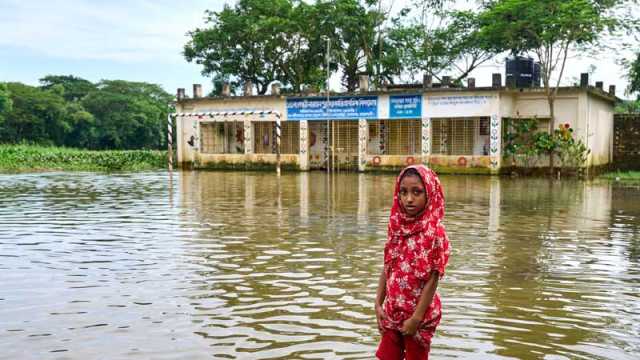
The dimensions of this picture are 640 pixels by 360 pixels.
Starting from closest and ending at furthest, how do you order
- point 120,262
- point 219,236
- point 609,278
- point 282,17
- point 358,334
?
point 358,334 → point 609,278 → point 120,262 → point 219,236 → point 282,17

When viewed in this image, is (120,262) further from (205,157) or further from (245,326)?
(205,157)

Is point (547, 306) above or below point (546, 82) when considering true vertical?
below

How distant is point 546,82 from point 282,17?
63.1 ft

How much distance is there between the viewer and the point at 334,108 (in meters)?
32.9

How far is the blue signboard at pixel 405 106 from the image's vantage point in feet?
100

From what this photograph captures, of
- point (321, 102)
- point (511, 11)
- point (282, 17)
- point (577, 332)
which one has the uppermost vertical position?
point (282, 17)

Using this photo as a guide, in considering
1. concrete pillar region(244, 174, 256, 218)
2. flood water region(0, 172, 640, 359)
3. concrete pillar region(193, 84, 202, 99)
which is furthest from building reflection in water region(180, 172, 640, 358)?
concrete pillar region(193, 84, 202, 99)

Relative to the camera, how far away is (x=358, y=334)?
5.23 m

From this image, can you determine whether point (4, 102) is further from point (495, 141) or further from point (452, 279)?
point (452, 279)

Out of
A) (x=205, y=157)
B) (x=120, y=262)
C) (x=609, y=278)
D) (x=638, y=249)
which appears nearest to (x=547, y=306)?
(x=609, y=278)

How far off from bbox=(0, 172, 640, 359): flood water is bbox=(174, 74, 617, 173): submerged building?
14.9 m

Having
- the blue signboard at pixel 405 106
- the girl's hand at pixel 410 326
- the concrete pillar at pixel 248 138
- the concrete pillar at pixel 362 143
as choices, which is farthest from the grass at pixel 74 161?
the girl's hand at pixel 410 326

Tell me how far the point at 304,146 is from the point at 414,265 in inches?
1192

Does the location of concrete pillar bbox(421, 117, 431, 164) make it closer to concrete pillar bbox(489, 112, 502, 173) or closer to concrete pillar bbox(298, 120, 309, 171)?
concrete pillar bbox(489, 112, 502, 173)
